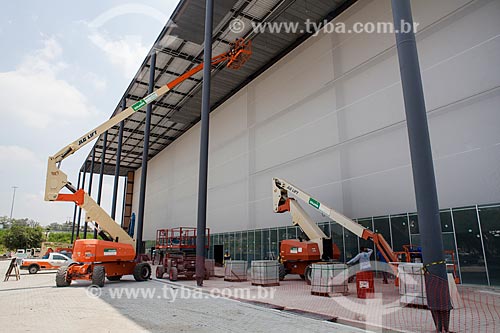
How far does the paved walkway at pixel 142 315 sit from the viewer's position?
7.68 metres

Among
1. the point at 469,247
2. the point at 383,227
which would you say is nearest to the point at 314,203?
the point at 383,227

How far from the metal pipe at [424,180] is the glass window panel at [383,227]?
998 cm

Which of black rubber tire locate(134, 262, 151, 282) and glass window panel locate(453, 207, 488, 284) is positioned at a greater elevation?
glass window panel locate(453, 207, 488, 284)

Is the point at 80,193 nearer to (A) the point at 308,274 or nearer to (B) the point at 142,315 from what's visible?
(B) the point at 142,315

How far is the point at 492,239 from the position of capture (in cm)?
1291

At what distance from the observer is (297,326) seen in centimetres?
778

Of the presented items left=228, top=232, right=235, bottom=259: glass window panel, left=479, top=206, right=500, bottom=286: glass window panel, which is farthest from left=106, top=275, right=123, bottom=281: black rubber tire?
Result: left=479, top=206, right=500, bottom=286: glass window panel

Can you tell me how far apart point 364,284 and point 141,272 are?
11838 mm

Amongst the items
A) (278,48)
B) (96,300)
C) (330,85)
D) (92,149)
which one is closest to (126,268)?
(96,300)

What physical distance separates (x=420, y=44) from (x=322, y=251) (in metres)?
10.5

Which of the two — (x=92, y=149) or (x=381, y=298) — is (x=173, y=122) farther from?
(x=381, y=298)

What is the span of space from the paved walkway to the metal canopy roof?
1679 centimetres

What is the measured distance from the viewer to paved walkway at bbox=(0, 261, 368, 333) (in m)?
7.68

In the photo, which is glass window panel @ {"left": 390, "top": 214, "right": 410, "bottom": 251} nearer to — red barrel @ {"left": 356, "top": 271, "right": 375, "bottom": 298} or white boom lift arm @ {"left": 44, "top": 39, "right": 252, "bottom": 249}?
red barrel @ {"left": 356, "top": 271, "right": 375, "bottom": 298}
